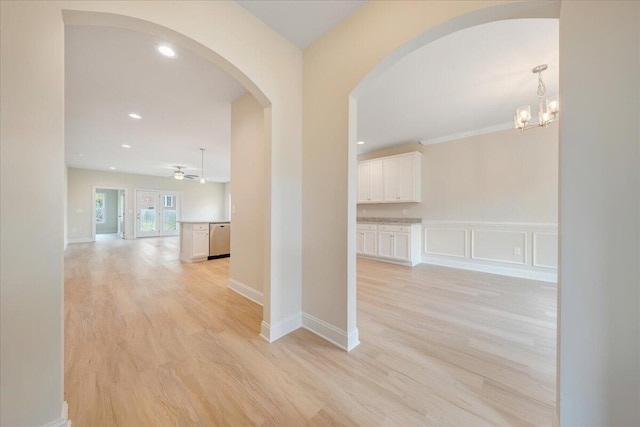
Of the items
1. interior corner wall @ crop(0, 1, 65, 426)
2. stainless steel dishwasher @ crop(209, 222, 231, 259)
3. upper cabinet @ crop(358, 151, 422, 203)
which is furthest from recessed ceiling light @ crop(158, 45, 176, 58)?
upper cabinet @ crop(358, 151, 422, 203)

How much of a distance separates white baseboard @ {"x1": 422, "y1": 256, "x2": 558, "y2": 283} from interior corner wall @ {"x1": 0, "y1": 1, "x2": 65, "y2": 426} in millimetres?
5215

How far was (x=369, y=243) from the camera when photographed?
5.12 meters

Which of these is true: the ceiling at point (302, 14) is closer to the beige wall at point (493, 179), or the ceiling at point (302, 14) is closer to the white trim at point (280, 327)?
the white trim at point (280, 327)

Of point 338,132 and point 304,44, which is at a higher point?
point 304,44

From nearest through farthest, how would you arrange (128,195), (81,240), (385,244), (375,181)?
(385,244), (375,181), (81,240), (128,195)

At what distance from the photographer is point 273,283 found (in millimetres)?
1930

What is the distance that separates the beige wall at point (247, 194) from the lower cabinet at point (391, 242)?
9.92ft

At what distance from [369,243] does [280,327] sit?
11.6ft

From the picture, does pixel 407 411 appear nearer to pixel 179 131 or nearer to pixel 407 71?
pixel 407 71

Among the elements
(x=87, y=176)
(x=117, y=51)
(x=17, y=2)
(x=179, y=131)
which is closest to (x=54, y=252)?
(x=17, y=2)

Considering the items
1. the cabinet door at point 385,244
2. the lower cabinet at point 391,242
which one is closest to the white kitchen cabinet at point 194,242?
the lower cabinet at point 391,242

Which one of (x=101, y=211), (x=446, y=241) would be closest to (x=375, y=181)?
(x=446, y=241)

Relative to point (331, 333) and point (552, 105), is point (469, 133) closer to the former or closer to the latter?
point (552, 105)

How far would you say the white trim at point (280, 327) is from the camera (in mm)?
1884
